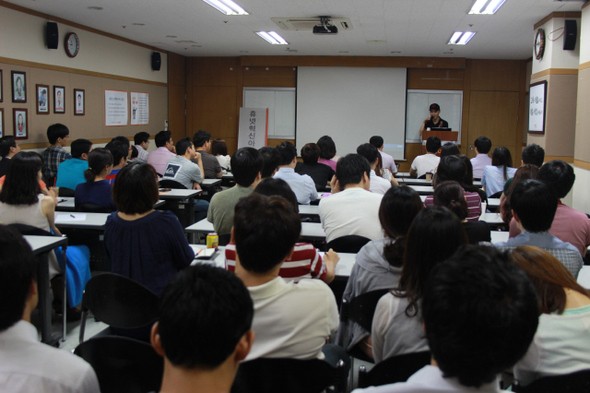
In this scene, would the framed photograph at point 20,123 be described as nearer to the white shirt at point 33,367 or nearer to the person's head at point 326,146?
the person's head at point 326,146

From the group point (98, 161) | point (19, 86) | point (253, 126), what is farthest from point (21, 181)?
point (253, 126)

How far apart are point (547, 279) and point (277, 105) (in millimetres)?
10585

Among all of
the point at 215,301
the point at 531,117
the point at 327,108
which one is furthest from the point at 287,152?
the point at 327,108

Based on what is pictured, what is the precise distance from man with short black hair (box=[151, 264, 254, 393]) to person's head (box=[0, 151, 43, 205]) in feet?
8.51

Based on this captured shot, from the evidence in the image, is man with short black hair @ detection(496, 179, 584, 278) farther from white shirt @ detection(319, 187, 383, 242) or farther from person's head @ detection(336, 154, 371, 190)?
person's head @ detection(336, 154, 371, 190)

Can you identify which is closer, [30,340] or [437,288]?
[437,288]

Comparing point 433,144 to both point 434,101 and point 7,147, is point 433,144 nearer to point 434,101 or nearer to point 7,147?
point 434,101

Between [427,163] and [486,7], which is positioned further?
[427,163]

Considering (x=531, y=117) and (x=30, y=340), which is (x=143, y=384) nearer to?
(x=30, y=340)

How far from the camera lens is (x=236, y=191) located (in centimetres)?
350

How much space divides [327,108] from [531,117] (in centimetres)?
505

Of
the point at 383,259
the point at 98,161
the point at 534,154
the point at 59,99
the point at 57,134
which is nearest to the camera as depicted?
the point at 383,259

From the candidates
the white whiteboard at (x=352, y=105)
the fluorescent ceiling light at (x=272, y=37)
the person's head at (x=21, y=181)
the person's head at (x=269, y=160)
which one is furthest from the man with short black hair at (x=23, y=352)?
the white whiteboard at (x=352, y=105)

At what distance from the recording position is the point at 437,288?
969 millimetres
